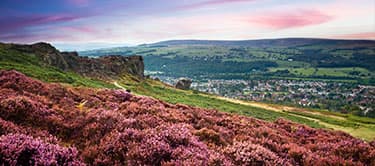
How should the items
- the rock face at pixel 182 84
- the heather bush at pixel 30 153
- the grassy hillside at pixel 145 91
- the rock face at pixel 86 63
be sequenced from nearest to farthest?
the heather bush at pixel 30 153 < the grassy hillside at pixel 145 91 < the rock face at pixel 86 63 < the rock face at pixel 182 84

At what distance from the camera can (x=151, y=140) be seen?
7547 mm

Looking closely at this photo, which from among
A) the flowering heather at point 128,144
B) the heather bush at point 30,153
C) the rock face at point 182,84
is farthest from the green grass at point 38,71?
the rock face at point 182,84

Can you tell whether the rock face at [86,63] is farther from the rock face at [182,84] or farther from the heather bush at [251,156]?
the heather bush at [251,156]

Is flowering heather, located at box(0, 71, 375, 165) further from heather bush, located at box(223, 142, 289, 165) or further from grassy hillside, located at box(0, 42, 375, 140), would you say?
grassy hillside, located at box(0, 42, 375, 140)

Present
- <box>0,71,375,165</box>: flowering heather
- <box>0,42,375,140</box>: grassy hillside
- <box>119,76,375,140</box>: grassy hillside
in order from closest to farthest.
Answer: <box>0,71,375,165</box>: flowering heather
<box>0,42,375,140</box>: grassy hillside
<box>119,76,375,140</box>: grassy hillside

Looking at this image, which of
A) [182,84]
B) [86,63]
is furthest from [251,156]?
→ [182,84]

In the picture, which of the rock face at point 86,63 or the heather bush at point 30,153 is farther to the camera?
the rock face at point 86,63

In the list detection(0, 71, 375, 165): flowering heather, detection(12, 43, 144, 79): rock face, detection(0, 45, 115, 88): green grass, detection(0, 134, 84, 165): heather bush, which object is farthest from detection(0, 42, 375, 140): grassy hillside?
detection(0, 134, 84, 165): heather bush

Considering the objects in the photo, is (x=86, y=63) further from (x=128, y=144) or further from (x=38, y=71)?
(x=128, y=144)

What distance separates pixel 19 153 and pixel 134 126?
14.2 feet

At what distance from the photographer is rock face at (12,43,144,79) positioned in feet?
190

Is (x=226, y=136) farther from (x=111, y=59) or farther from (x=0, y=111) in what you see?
(x=111, y=59)

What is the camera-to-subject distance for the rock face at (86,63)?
57981 millimetres

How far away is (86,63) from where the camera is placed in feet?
242
